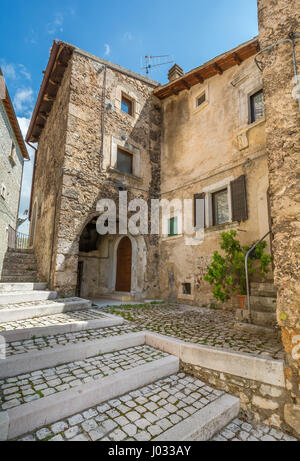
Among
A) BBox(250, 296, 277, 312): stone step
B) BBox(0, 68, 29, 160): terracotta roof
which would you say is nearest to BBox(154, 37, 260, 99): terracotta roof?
BBox(0, 68, 29, 160): terracotta roof

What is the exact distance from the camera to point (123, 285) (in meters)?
9.14

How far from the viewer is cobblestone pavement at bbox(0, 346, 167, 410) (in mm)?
2090

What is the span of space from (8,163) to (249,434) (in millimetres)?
13045

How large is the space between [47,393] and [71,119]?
7348 mm

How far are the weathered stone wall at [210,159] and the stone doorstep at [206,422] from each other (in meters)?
4.42

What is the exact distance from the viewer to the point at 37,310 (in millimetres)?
4488

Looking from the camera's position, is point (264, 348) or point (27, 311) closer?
point (264, 348)

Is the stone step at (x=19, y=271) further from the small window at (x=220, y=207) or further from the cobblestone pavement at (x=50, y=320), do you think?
the small window at (x=220, y=207)

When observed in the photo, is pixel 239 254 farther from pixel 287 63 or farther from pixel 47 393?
pixel 47 393

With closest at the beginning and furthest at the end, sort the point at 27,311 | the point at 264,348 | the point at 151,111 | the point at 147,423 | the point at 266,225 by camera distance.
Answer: the point at 147,423
the point at 264,348
the point at 27,311
the point at 266,225
the point at 151,111

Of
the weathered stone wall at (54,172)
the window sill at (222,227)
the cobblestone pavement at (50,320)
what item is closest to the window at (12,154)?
the weathered stone wall at (54,172)

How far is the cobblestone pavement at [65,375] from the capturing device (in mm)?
2090

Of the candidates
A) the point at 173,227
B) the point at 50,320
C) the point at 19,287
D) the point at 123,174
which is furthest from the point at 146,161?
the point at 50,320

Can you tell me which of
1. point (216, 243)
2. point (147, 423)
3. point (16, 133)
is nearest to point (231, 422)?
point (147, 423)
